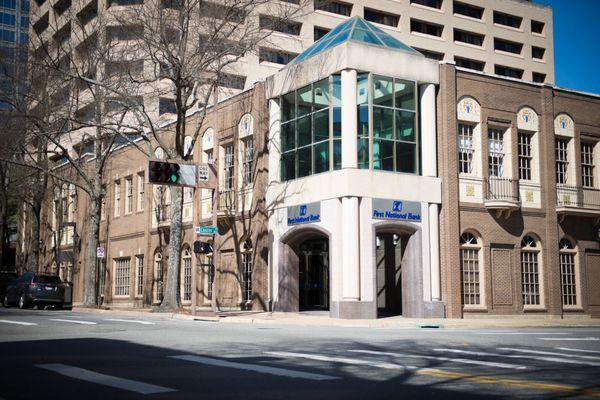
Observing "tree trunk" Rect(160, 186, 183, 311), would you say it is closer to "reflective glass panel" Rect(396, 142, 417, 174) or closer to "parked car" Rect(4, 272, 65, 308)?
"parked car" Rect(4, 272, 65, 308)

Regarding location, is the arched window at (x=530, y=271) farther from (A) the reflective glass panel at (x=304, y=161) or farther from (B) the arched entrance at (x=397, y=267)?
(A) the reflective glass panel at (x=304, y=161)

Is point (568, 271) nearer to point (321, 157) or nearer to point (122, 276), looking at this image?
point (321, 157)

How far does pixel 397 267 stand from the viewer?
3038 centimetres

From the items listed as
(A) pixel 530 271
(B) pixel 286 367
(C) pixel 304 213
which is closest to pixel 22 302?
(C) pixel 304 213

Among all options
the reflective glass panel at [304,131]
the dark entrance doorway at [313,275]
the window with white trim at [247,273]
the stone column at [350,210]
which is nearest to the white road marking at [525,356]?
the stone column at [350,210]

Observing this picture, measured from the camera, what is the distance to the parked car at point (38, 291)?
3328cm

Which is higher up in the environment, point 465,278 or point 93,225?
point 93,225

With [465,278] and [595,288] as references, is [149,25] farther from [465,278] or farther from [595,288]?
[595,288]

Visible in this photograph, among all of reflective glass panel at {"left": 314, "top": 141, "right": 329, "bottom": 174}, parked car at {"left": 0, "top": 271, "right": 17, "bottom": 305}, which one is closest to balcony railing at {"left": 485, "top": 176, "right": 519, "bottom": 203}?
reflective glass panel at {"left": 314, "top": 141, "right": 329, "bottom": 174}

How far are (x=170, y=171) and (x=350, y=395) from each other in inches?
640

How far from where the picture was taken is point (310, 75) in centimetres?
2869

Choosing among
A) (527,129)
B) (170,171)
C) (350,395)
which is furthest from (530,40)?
(350,395)

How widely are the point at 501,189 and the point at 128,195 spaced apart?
22.9 metres

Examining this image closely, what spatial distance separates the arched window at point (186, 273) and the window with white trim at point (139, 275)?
4505 millimetres
